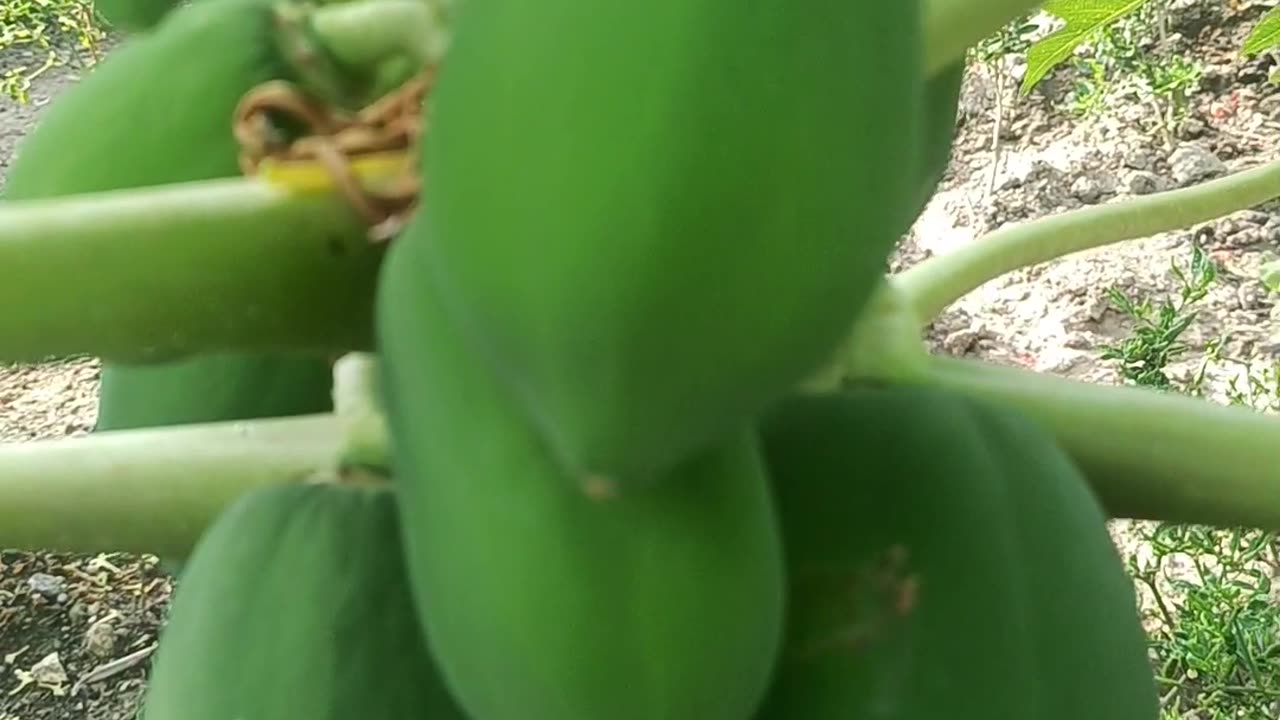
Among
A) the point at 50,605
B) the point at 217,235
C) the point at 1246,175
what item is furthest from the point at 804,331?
the point at 50,605

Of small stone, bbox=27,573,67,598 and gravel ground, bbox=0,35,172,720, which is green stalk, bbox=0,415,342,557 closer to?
gravel ground, bbox=0,35,172,720

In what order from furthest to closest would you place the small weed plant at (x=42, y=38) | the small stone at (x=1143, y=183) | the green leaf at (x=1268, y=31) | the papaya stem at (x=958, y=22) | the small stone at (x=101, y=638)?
the small weed plant at (x=42, y=38)
the small stone at (x=1143, y=183)
the small stone at (x=101, y=638)
the green leaf at (x=1268, y=31)
the papaya stem at (x=958, y=22)

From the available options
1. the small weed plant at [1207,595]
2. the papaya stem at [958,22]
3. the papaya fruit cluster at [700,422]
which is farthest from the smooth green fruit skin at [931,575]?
the small weed plant at [1207,595]

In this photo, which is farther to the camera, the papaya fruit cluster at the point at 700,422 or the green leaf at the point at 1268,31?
the green leaf at the point at 1268,31

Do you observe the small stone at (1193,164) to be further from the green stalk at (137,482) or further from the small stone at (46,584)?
the green stalk at (137,482)

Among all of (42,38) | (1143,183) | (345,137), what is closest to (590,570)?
(345,137)

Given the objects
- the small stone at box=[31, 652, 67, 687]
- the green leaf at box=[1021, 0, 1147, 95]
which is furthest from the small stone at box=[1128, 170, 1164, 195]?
Answer: the small stone at box=[31, 652, 67, 687]

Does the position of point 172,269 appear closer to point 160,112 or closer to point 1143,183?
point 160,112
